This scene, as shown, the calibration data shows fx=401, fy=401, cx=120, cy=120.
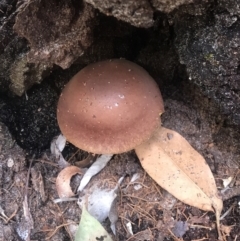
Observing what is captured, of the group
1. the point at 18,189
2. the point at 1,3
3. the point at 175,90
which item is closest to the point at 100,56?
the point at 175,90

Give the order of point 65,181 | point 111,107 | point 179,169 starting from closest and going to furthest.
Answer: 1. point 111,107
2. point 179,169
3. point 65,181

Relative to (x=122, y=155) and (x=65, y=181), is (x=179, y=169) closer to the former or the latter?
(x=122, y=155)

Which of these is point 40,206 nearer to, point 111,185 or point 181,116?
point 111,185

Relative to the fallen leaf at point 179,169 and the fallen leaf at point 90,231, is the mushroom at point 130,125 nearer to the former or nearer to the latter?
the fallen leaf at point 179,169

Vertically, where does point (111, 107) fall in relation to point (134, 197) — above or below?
above

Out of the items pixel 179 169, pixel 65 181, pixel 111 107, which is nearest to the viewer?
pixel 111 107

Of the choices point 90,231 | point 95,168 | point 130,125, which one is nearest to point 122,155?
point 95,168


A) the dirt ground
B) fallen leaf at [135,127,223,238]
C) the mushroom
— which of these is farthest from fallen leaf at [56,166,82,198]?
fallen leaf at [135,127,223,238]
